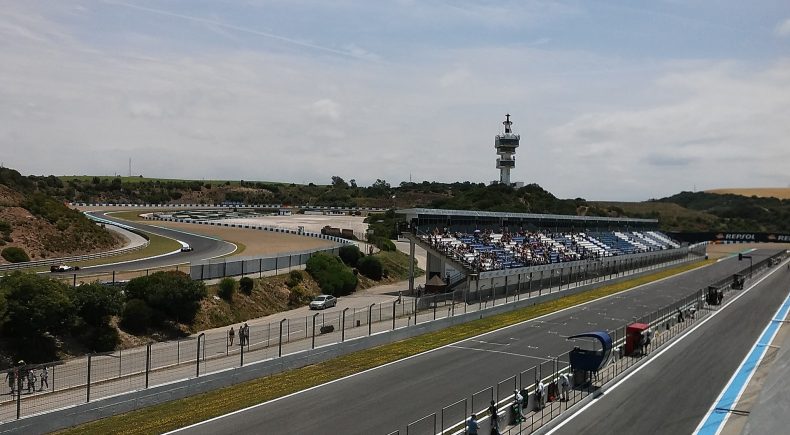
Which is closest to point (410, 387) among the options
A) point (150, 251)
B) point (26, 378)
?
point (26, 378)

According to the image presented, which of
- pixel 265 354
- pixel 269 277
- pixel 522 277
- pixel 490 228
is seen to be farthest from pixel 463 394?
pixel 490 228

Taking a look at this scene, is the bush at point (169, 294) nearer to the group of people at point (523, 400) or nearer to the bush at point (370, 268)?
the group of people at point (523, 400)

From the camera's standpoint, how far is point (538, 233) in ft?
246

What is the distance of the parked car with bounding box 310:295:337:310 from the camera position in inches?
1811

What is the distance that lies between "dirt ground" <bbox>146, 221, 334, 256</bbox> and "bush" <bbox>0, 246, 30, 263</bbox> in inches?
736

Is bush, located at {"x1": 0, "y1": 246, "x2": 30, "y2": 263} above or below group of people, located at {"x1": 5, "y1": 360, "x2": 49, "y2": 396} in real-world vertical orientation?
above

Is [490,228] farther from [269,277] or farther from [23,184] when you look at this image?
[23,184]

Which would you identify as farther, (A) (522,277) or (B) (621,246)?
(B) (621,246)

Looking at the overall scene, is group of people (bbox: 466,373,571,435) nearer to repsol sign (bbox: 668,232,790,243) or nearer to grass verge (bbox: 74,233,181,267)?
grass verge (bbox: 74,233,181,267)

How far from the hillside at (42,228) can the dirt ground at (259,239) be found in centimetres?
1326

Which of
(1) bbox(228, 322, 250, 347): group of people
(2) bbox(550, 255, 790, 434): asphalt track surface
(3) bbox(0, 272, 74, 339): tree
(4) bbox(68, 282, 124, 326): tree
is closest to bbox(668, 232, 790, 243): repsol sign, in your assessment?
(2) bbox(550, 255, 790, 434): asphalt track surface

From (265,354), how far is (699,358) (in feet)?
72.5

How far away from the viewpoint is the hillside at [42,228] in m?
48.7

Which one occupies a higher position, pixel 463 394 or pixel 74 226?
pixel 74 226
